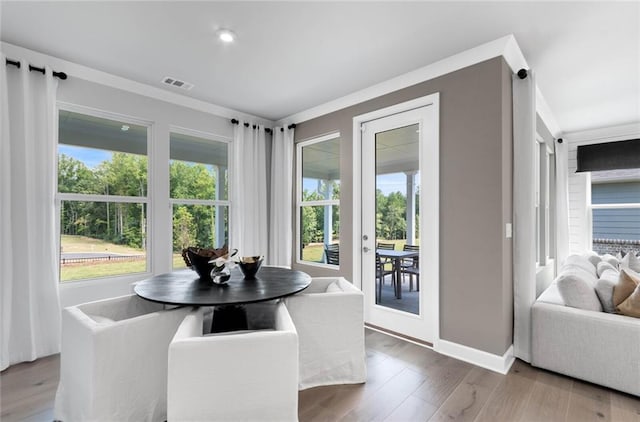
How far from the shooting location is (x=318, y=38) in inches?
91.2

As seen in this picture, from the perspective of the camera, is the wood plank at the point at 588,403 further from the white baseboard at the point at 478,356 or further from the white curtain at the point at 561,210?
the white curtain at the point at 561,210

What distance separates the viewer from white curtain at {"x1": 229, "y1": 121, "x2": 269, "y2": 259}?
390 centimetres

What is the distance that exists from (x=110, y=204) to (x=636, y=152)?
676 centimetres

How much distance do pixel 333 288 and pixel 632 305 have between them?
2146 mm

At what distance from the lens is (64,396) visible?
1.68 m

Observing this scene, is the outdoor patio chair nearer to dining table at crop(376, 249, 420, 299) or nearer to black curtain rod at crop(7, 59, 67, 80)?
dining table at crop(376, 249, 420, 299)

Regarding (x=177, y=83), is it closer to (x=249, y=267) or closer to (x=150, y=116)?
(x=150, y=116)

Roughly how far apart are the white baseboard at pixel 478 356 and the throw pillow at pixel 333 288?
111 cm

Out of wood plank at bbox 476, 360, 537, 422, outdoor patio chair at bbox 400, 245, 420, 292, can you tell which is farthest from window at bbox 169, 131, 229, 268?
wood plank at bbox 476, 360, 537, 422

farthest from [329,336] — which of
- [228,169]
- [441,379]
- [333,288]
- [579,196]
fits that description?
[579,196]

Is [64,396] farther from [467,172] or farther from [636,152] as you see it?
[636,152]

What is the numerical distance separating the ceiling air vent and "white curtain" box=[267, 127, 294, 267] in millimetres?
1332

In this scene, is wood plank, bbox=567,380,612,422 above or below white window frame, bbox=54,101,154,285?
below

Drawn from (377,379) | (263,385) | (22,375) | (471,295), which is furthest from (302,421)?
(22,375)
